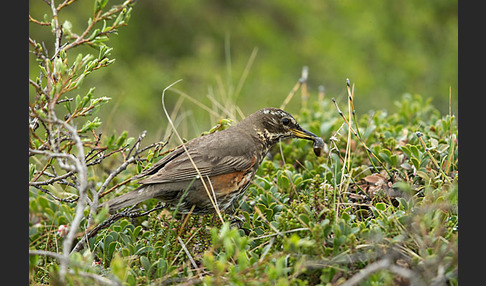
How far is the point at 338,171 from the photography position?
19.1 feet

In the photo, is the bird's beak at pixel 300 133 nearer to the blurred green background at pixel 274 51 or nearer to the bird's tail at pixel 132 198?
the bird's tail at pixel 132 198

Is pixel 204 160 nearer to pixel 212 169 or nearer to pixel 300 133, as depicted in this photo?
pixel 212 169

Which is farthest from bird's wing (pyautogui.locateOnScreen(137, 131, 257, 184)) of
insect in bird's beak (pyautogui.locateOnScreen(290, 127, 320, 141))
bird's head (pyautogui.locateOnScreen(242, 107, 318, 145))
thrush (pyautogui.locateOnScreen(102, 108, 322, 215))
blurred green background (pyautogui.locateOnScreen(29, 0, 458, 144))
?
blurred green background (pyautogui.locateOnScreen(29, 0, 458, 144))

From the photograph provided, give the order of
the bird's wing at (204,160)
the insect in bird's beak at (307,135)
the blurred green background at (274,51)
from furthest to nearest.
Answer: the blurred green background at (274,51), the insect in bird's beak at (307,135), the bird's wing at (204,160)

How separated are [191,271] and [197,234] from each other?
1.66 ft

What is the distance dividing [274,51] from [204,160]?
27.2 feet

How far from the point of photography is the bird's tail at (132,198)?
16.3 feet

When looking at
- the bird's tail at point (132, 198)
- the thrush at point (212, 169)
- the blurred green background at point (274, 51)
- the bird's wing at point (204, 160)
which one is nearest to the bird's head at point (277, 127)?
the thrush at point (212, 169)

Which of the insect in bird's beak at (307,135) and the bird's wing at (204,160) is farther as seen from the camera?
the insect in bird's beak at (307,135)

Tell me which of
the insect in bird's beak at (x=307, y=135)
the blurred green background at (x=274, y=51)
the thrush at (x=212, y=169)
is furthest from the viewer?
the blurred green background at (x=274, y=51)

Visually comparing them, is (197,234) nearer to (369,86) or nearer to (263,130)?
(263,130)

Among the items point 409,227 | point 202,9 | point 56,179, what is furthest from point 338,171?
point 202,9

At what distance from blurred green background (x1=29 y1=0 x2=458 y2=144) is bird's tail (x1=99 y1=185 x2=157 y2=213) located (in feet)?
18.4

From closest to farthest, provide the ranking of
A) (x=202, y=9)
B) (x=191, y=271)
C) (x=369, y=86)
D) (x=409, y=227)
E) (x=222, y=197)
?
(x=409, y=227) → (x=191, y=271) → (x=222, y=197) → (x=369, y=86) → (x=202, y=9)
